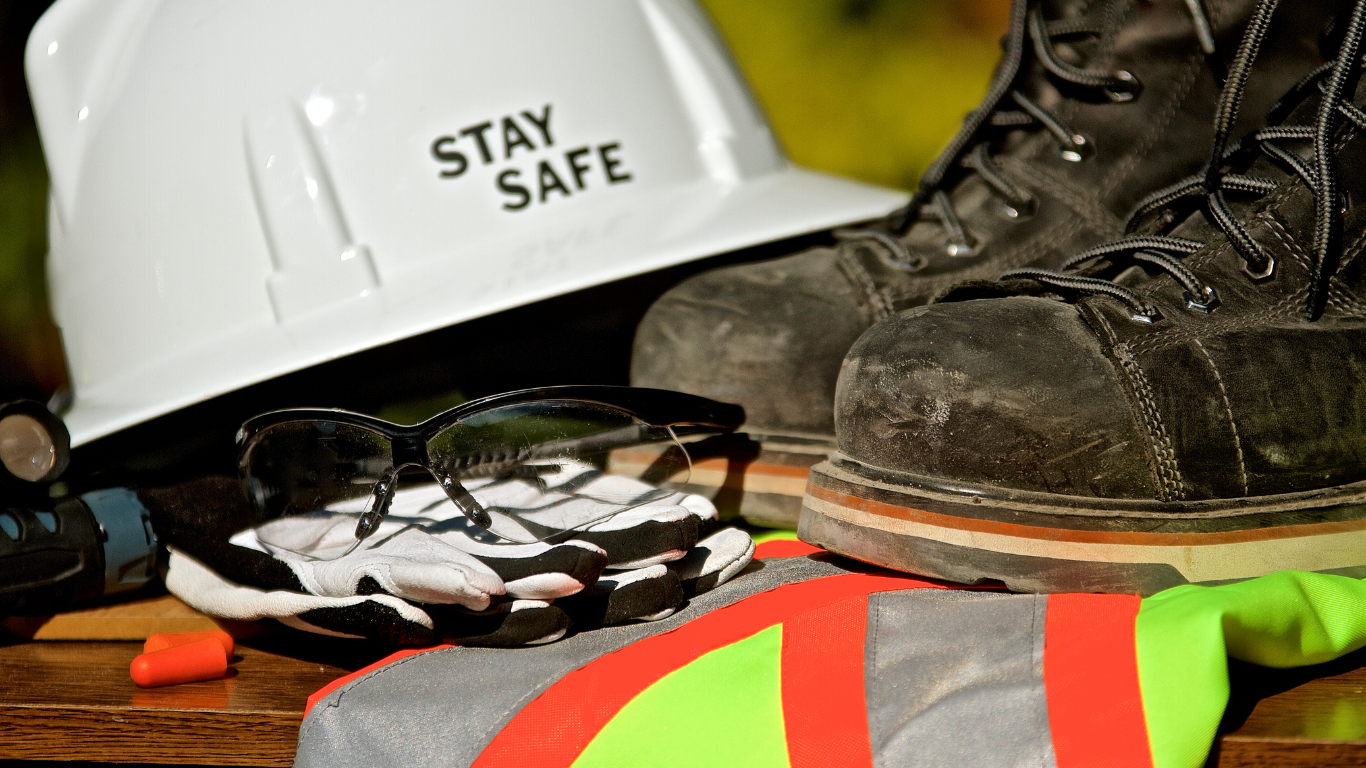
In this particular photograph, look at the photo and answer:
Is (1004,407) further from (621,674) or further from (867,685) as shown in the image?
(621,674)

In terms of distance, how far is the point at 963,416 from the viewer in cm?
76

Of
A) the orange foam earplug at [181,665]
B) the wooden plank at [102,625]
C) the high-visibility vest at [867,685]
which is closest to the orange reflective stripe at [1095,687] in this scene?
the high-visibility vest at [867,685]

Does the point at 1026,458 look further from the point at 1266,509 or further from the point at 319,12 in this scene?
the point at 319,12

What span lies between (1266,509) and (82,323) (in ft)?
4.48

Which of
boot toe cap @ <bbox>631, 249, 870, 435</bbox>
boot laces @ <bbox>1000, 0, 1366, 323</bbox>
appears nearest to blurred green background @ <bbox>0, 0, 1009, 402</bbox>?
boot toe cap @ <bbox>631, 249, 870, 435</bbox>

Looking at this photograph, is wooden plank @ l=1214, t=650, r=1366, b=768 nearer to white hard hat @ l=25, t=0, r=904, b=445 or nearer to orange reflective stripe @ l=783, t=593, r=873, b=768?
orange reflective stripe @ l=783, t=593, r=873, b=768

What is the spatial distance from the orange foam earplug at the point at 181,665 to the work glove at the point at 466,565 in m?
0.04

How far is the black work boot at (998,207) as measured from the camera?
0.97 m

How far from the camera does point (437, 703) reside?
688 millimetres

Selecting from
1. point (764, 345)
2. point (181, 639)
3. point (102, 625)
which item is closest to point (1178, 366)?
point (764, 345)

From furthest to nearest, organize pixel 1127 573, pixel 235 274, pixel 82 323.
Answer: pixel 82 323 → pixel 235 274 → pixel 1127 573

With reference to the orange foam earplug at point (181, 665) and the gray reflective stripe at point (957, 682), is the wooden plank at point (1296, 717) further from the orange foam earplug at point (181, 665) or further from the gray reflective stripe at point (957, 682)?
the orange foam earplug at point (181, 665)

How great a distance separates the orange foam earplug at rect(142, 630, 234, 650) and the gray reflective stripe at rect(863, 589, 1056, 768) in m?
0.57

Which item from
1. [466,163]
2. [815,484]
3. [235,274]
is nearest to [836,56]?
[466,163]
